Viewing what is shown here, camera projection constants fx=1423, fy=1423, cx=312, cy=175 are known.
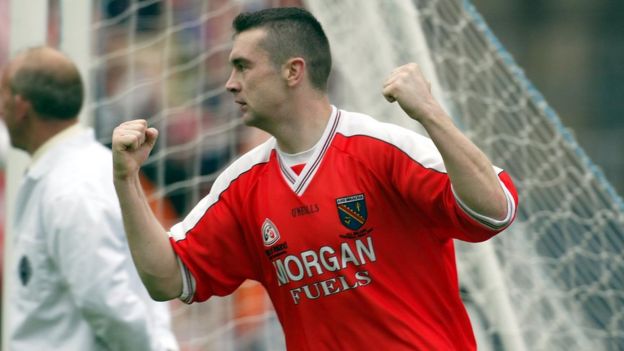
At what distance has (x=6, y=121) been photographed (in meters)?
4.45

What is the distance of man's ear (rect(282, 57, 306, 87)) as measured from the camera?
12.1 ft

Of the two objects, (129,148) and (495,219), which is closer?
(495,219)

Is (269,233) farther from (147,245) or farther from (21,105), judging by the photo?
(21,105)

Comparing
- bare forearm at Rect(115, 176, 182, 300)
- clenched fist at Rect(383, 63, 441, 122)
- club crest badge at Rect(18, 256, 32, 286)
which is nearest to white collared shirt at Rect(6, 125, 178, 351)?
club crest badge at Rect(18, 256, 32, 286)

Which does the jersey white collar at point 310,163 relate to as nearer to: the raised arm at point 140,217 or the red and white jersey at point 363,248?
the red and white jersey at point 363,248

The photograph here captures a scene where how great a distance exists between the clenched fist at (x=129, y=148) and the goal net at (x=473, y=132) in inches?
63.0

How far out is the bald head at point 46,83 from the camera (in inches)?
174

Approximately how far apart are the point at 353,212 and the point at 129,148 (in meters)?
0.58

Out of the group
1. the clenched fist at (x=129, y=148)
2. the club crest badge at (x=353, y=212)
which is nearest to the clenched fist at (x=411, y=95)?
the club crest badge at (x=353, y=212)

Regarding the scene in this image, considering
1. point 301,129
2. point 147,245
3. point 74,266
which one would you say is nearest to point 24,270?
point 74,266

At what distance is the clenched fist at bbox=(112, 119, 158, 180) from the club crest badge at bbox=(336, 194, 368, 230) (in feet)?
1.72

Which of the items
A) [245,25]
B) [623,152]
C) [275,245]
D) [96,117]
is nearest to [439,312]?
[275,245]

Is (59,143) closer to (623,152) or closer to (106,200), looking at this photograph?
(106,200)

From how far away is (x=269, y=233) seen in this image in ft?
11.9
